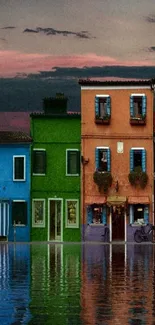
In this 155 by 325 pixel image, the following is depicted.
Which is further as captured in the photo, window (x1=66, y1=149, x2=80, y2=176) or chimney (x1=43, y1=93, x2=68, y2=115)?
chimney (x1=43, y1=93, x2=68, y2=115)

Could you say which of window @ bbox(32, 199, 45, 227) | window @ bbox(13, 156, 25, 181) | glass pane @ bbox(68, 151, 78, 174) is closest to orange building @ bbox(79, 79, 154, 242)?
glass pane @ bbox(68, 151, 78, 174)

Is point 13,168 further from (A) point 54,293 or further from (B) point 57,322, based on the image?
(B) point 57,322

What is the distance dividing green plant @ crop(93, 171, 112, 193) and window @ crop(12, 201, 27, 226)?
185 inches

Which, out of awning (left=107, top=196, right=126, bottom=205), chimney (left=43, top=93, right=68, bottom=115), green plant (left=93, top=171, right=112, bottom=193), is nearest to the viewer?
awning (left=107, top=196, right=126, bottom=205)

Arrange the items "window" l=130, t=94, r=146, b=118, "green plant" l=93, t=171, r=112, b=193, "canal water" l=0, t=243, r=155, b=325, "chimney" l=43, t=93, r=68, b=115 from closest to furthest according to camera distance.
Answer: "canal water" l=0, t=243, r=155, b=325
"window" l=130, t=94, r=146, b=118
"green plant" l=93, t=171, r=112, b=193
"chimney" l=43, t=93, r=68, b=115

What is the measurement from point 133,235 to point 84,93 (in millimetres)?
9170

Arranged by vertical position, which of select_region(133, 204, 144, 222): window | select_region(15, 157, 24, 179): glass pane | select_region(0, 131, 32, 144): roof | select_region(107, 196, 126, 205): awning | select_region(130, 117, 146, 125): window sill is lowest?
select_region(133, 204, 144, 222): window

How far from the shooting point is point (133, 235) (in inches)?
2489

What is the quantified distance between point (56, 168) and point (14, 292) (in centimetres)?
4035

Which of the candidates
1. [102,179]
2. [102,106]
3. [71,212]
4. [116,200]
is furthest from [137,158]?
[71,212]

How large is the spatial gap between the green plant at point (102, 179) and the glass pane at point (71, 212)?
195 centimetres

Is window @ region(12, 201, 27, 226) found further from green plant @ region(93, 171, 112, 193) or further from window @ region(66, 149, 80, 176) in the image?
green plant @ region(93, 171, 112, 193)

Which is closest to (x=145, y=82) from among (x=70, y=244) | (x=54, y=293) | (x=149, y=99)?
(x=149, y=99)

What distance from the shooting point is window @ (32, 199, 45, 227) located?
63688 millimetres
